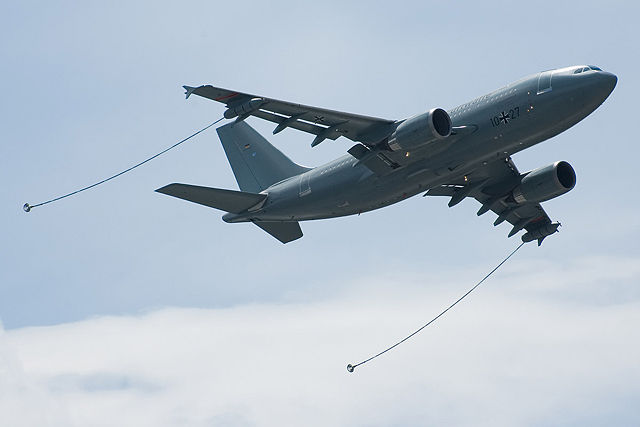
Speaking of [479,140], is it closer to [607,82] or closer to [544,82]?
[544,82]

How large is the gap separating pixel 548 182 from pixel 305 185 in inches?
517

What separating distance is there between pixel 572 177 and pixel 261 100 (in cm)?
1876

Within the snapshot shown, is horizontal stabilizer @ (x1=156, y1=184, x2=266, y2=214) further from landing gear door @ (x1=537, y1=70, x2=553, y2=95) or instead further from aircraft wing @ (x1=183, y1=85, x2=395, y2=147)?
landing gear door @ (x1=537, y1=70, x2=553, y2=95)

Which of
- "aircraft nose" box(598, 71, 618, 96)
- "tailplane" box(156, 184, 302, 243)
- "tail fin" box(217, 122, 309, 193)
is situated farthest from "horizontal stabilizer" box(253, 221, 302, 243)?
"aircraft nose" box(598, 71, 618, 96)

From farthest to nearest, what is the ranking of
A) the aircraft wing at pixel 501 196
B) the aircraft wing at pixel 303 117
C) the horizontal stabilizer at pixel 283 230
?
the horizontal stabilizer at pixel 283 230, the aircraft wing at pixel 501 196, the aircraft wing at pixel 303 117

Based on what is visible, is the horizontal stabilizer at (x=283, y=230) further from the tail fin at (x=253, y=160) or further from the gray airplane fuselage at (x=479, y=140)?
the gray airplane fuselage at (x=479, y=140)

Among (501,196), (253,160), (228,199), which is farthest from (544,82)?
(253,160)

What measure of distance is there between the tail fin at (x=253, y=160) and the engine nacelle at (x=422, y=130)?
9.25m

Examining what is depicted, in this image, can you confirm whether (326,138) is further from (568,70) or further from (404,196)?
(568,70)

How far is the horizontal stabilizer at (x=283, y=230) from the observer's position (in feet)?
195

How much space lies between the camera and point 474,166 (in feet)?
171

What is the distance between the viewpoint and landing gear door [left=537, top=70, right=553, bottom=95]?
4959 centimetres

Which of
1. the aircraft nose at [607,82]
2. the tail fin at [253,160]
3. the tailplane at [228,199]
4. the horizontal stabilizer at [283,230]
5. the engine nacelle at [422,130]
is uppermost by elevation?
the tail fin at [253,160]

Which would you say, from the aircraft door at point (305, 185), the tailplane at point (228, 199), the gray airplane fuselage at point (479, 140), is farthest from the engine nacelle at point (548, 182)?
the tailplane at point (228, 199)
